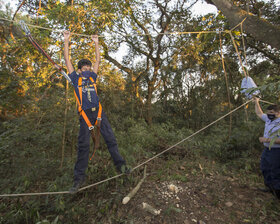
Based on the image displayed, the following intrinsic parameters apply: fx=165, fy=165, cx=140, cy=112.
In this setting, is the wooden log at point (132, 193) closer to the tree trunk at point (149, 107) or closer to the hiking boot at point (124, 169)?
the hiking boot at point (124, 169)

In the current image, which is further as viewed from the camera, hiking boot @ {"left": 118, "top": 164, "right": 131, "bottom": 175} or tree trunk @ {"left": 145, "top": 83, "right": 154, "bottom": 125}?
tree trunk @ {"left": 145, "top": 83, "right": 154, "bottom": 125}

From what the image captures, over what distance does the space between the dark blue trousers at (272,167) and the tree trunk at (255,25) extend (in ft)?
7.88

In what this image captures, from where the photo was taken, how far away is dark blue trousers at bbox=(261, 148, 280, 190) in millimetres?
2889

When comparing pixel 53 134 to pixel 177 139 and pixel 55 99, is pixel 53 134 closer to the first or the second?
pixel 55 99

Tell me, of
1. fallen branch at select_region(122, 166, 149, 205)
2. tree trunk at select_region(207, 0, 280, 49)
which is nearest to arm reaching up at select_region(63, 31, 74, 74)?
fallen branch at select_region(122, 166, 149, 205)

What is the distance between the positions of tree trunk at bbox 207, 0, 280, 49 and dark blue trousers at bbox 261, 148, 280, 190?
7.88 feet

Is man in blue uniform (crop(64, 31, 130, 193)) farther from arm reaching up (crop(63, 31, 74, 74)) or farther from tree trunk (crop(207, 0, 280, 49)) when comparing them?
tree trunk (crop(207, 0, 280, 49))

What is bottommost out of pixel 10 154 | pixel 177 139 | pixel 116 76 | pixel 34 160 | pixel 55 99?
pixel 177 139

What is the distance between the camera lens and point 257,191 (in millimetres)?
3203

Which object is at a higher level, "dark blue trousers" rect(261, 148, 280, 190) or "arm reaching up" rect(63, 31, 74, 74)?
"arm reaching up" rect(63, 31, 74, 74)

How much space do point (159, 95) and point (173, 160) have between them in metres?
5.60

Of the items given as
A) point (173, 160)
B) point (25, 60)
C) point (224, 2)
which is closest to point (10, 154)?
point (25, 60)

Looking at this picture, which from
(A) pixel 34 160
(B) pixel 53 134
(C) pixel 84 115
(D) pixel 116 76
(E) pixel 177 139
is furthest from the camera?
(D) pixel 116 76

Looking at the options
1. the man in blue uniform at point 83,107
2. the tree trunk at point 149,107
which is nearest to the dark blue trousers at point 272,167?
the man in blue uniform at point 83,107
